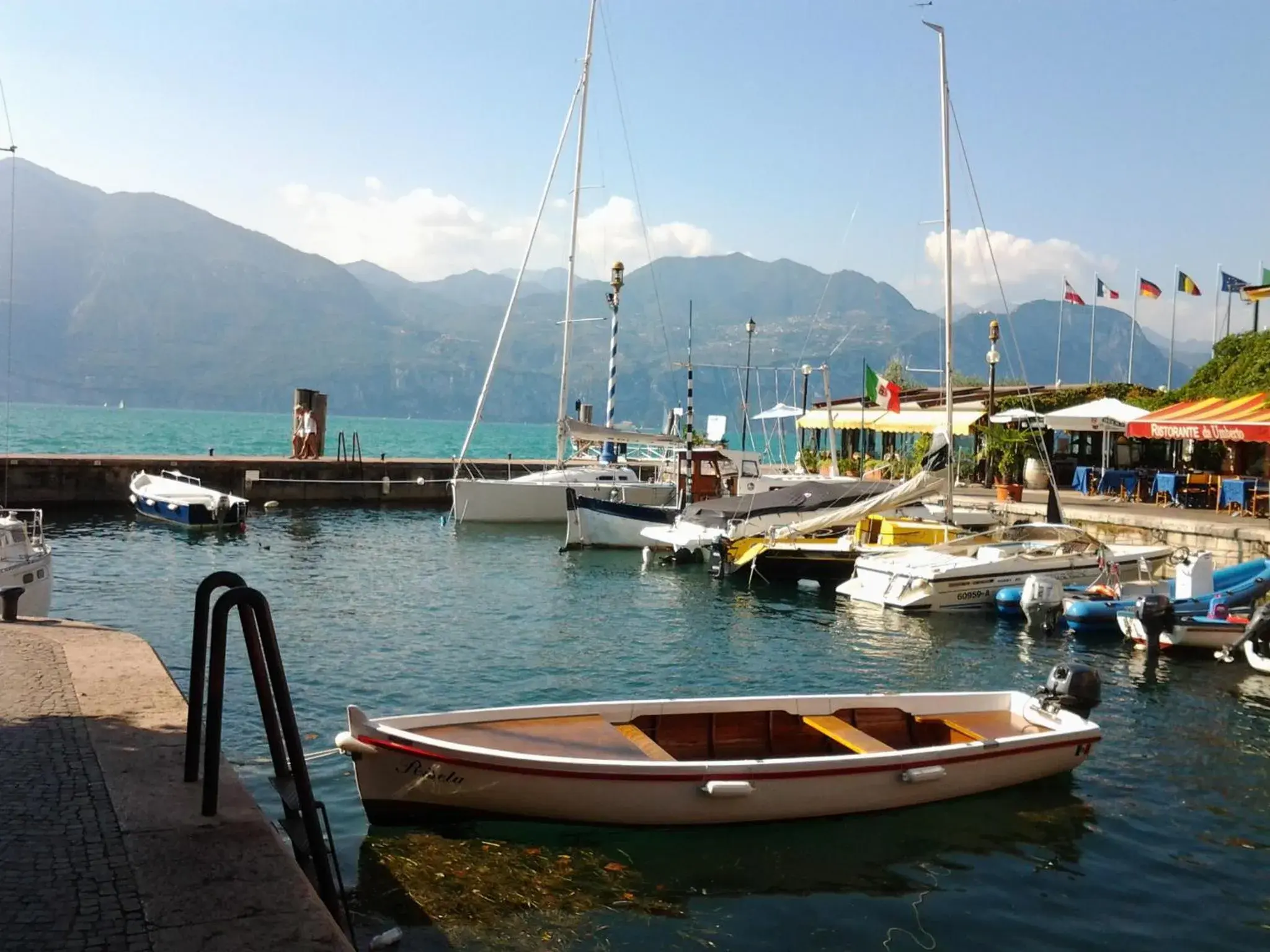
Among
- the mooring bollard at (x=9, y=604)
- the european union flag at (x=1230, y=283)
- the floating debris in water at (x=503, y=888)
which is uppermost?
the european union flag at (x=1230, y=283)

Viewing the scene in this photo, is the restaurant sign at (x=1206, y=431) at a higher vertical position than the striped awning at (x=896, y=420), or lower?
lower

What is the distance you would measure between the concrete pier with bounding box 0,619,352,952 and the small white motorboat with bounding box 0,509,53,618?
6365 millimetres

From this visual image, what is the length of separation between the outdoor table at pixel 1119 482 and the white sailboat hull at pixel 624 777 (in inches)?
843

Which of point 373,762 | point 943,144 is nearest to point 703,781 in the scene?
point 373,762

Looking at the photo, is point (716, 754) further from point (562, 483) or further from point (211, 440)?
point (211, 440)

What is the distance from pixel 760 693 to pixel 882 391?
19554 millimetres

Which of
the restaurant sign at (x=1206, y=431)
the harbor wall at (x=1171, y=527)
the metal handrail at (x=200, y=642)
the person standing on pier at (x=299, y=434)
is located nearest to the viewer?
the metal handrail at (x=200, y=642)

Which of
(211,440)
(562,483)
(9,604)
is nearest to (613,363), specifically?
(562,483)

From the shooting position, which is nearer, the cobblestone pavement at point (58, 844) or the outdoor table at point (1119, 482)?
the cobblestone pavement at point (58, 844)

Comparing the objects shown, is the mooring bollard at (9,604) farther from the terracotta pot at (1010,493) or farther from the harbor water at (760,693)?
the terracotta pot at (1010,493)

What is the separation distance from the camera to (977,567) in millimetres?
20969

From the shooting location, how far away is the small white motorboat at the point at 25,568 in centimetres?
1540

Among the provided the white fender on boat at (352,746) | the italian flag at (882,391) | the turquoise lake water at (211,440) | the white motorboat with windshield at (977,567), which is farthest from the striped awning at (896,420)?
the white fender on boat at (352,746)

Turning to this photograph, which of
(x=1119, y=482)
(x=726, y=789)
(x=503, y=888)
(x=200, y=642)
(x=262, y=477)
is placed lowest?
(x=503, y=888)
